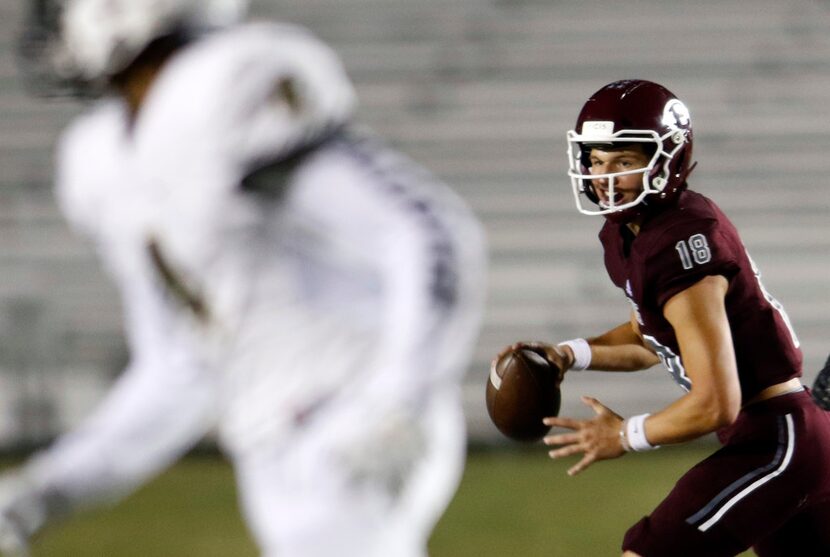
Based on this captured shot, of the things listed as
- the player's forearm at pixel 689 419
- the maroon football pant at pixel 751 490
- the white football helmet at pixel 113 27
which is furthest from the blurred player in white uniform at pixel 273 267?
the maroon football pant at pixel 751 490

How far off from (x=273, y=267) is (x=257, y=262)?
0.02 m

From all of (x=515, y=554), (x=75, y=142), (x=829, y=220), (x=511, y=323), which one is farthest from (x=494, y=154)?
(x=75, y=142)

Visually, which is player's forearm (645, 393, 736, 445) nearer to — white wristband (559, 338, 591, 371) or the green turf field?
white wristband (559, 338, 591, 371)

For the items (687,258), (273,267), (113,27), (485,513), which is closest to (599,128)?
(687,258)

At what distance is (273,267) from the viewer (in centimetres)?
186

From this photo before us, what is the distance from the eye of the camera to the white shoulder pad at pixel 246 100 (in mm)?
1763

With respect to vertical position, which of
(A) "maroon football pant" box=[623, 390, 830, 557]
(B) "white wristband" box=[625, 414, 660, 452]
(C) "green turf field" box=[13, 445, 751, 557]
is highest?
(B) "white wristband" box=[625, 414, 660, 452]

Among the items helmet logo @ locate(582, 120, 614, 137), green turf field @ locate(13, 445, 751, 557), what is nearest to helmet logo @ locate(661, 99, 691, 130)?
helmet logo @ locate(582, 120, 614, 137)

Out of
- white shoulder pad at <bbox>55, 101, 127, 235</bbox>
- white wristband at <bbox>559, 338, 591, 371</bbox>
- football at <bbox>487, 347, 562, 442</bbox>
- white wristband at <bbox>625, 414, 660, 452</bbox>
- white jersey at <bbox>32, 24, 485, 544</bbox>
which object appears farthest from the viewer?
white wristband at <bbox>559, 338, 591, 371</bbox>

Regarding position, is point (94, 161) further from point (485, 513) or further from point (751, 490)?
point (485, 513)

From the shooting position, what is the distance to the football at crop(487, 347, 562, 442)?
2709 millimetres

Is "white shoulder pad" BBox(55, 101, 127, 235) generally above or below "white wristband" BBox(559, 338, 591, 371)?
above

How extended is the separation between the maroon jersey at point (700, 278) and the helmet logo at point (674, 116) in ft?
0.45

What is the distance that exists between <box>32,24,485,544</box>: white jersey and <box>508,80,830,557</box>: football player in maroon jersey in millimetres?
606
